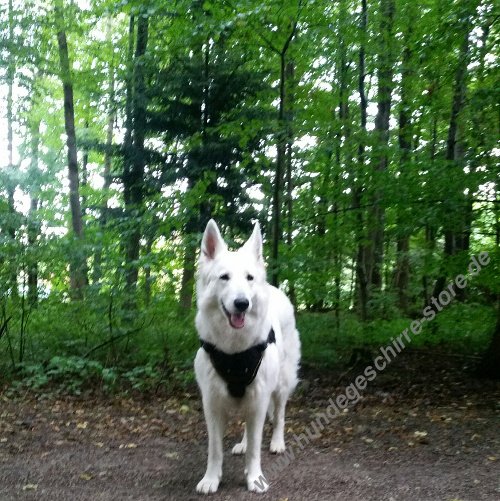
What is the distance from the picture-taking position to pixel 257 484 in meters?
3.75

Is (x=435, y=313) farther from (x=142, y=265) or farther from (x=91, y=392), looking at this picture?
(x=91, y=392)

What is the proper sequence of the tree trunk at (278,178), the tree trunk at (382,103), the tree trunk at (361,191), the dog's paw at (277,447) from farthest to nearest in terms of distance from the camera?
1. the tree trunk at (278,178)
2. the tree trunk at (361,191)
3. the tree trunk at (382,103)
4. the dog's paw at (277,447)

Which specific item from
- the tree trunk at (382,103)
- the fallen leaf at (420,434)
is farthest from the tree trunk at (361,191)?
the fallen leaf at (420,434)

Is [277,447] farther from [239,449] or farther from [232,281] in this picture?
[232,281]

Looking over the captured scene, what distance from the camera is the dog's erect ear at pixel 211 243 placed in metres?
3.92

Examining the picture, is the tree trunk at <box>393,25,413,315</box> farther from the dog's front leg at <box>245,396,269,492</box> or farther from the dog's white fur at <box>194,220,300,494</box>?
the dog's front leg at <box>245,396,269,492</box>

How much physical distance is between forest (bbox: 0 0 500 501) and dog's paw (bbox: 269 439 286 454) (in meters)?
0.15

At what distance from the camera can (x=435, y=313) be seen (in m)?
7.68

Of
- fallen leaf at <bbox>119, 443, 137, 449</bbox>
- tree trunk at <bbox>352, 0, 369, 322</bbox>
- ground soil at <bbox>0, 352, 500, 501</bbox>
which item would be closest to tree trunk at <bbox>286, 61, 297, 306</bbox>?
tree trunk at <bbox>352, 0, 369, 322</bbox>

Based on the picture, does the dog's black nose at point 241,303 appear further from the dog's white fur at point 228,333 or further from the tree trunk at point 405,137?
the tree trunk at point 405,137

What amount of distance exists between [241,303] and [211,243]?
639mm

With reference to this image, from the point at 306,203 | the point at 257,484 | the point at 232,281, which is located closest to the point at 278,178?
the point at 306,203

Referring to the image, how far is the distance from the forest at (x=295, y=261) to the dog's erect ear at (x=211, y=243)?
67.7 inches

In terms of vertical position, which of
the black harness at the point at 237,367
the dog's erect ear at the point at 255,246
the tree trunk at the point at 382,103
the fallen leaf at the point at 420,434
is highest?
the tree trunk at the point at 382,103
